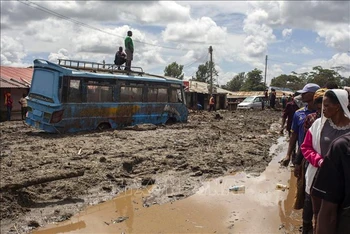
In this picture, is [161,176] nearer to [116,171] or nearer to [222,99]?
[116,171]

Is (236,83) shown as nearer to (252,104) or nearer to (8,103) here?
(252,104)

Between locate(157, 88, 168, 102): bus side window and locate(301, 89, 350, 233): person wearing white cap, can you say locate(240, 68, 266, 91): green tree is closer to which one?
locate(157, 88, 168, 102): bus side window

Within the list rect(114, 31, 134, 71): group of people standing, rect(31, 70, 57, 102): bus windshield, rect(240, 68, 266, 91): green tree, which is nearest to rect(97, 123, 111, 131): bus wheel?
rect(31, 70, 57, 102): bus windshield

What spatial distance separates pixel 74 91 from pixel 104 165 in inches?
201

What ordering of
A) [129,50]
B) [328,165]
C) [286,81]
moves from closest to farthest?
[328,165] < [129,50] < [286,81]

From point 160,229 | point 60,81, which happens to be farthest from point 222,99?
point 160,229

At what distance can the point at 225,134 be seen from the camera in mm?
13734

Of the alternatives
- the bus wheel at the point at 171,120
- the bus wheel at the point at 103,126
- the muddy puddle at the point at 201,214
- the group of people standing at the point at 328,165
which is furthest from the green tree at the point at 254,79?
the group of people standing at the point at 328,165

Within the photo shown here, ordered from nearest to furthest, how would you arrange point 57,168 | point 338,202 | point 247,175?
point 338,202 < point 57,168 < point 247,175

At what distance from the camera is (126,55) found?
49.9ft

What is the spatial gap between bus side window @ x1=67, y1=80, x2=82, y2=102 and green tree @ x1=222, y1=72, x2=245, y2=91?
7411cm

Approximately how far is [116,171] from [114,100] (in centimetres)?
629

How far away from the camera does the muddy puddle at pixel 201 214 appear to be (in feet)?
16.6

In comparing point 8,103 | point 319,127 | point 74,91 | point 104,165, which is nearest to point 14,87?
point 8,103
